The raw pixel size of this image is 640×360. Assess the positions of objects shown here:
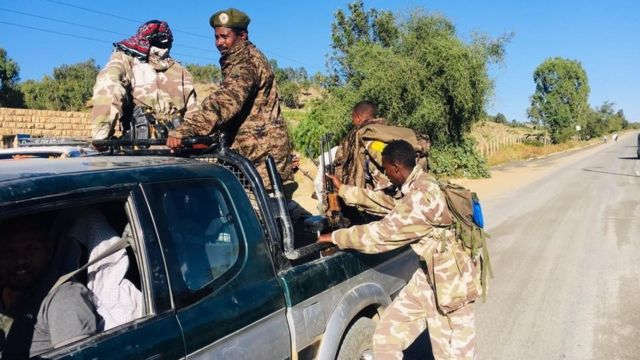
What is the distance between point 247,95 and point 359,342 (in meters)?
1.75

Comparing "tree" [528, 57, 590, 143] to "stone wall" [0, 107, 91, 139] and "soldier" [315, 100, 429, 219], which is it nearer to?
"stone wall" [0, 107, 91, 139]

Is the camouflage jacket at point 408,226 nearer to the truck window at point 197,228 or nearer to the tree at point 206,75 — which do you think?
the truck window at point 197,228

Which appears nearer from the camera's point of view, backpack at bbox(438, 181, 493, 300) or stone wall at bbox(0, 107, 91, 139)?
backpack at bbox(438, 181, 493, 300)

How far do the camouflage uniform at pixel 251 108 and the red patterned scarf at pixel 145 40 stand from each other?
27.5 inches

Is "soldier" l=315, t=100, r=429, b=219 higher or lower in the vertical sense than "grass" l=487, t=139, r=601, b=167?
higher

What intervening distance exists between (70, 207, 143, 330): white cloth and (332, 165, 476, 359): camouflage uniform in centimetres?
124

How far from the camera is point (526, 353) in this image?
4418 millimetres

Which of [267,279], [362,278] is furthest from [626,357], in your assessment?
[267,279]

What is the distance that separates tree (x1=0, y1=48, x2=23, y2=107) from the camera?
121 feet

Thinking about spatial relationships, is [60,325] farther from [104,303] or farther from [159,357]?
[159,357]

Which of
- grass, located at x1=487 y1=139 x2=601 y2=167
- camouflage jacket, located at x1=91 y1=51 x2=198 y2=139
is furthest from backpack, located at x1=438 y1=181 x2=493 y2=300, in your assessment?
grass, located at x1=487 y1=139 x2=601 y2=167

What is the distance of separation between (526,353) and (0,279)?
3.92 metres

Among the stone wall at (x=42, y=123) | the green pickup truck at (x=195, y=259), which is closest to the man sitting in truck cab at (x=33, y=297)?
the green pickup truck at (x=195, y=259)

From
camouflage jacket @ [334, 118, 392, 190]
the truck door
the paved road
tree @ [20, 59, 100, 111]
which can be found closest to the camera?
the truck door
